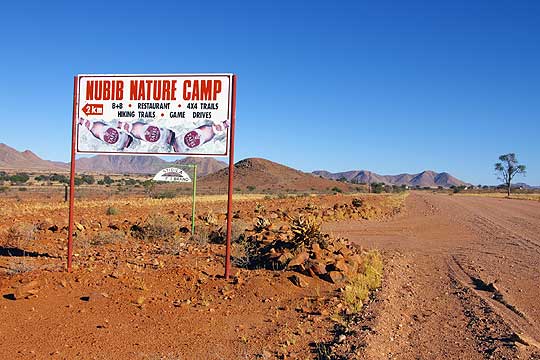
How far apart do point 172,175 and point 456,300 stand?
674 centimetres

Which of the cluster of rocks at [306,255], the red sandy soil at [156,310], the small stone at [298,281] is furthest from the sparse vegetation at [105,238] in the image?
the small stone at [298,281]

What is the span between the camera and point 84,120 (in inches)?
439

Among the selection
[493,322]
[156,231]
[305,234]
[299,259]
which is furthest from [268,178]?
[493,322]

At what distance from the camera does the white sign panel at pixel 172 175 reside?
12.6 metres

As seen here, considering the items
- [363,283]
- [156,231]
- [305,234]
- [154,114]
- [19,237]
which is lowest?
[363,283]

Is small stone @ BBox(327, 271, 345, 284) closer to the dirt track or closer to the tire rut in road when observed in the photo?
the dirt track

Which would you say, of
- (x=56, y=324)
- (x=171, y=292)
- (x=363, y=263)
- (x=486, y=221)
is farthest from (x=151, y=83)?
(x=486, y=221)

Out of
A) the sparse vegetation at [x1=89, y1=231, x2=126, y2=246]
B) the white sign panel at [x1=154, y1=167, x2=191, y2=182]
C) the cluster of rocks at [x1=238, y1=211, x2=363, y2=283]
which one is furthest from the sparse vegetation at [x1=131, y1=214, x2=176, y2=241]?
the white sign panel at [x1=154, y1=167, x2=191, y2=182]

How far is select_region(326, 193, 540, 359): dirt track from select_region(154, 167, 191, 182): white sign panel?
5102 millimetres

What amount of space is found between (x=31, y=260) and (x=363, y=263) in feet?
23.7

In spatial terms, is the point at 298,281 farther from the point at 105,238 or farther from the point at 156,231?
the point at 156,231

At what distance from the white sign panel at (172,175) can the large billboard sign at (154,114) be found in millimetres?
1748

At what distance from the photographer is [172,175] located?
1278 centimetres

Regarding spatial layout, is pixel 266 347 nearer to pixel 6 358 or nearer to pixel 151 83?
pixel 6 358
